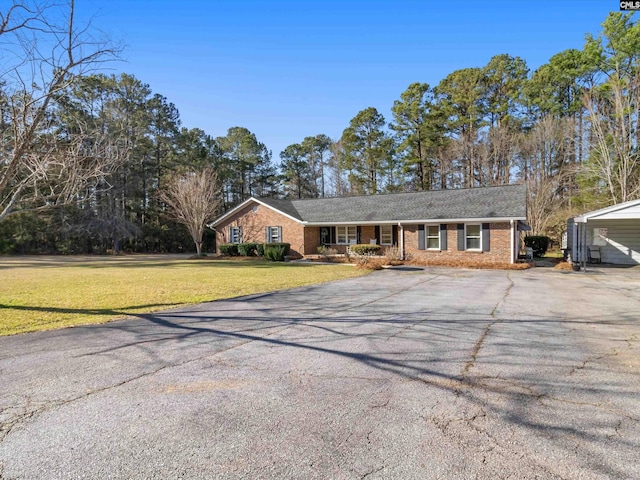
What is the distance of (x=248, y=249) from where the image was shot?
26.0 m

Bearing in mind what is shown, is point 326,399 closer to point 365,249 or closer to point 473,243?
point 473,243

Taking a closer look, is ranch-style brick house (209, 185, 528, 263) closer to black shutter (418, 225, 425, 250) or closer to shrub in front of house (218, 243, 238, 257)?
black shutter (418, 225, 425, 250)

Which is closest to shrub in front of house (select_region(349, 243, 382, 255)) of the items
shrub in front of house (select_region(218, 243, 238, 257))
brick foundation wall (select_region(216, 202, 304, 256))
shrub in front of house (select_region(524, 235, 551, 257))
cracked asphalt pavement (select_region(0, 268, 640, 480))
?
brick foundation wall (select_region(216, 202, 304, 256))

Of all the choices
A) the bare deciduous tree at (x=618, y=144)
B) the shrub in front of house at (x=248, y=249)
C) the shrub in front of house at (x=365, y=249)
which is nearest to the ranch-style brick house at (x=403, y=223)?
the shrub in front of house at (x=248, y=249)

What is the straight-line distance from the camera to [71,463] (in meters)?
2.59

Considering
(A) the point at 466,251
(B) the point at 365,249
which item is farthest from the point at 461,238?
(B) the point at 365,249

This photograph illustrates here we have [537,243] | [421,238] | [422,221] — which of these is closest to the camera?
[422,221]

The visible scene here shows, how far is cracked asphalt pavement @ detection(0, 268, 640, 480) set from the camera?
8.46 feet

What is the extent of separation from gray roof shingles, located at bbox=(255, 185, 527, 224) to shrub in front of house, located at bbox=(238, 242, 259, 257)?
3229 millimetres

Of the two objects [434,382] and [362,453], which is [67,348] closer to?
[362,453]

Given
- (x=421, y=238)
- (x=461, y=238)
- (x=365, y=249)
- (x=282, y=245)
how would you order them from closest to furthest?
(x=461, y=238) < (x=421, y=238) < (x=365, y=249) < (x=282, y=245)

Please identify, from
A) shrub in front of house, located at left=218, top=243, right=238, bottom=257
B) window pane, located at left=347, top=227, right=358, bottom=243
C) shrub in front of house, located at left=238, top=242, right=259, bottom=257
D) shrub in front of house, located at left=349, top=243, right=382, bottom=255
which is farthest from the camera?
shrub in front of house, located at left=218, top=243, right=238, bottom=257

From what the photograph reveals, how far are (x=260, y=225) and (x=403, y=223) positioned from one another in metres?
10.8

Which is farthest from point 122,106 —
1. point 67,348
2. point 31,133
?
point 67,348
